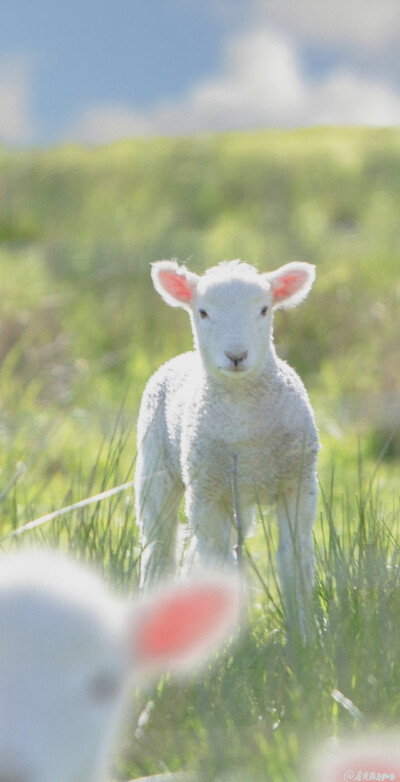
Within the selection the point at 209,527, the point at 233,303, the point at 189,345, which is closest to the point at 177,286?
the point at 233,303

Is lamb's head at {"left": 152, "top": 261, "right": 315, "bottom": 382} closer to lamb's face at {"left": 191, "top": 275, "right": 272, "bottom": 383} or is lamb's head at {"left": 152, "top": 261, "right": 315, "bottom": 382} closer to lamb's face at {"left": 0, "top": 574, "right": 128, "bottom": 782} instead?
lamb's face at {"left": 191, "top": 275, "right": 272, "bottom": 383}

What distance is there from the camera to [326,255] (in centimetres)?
1623

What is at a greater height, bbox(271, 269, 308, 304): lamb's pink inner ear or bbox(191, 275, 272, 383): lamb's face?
bbox(271, 269, 308, 304): lamb's pink inner ear

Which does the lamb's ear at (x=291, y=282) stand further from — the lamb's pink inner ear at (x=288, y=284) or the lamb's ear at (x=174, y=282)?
the lamb's ear at (x=174, y=282)

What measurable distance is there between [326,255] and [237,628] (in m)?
14.4

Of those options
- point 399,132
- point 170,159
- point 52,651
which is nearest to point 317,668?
point 52,651

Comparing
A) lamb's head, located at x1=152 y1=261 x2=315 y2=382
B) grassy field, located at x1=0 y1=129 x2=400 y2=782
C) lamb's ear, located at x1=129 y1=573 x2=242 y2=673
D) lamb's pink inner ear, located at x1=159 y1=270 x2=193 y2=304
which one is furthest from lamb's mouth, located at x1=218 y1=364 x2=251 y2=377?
lamb's ear, located at x1=129 y1=573 x2=242 y2=673

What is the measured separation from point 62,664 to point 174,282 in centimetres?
→ 228

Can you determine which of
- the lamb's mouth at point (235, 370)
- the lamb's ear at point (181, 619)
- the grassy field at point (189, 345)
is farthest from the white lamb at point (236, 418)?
the lamb's ear at point (181, 619)

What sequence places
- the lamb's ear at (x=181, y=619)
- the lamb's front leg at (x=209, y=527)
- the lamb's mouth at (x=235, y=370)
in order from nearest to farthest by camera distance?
the lamb's ear at (x=181, y=619), the lamb's mouth at (x=235, y=370), the lamb's front leg at (x=209, y=527)

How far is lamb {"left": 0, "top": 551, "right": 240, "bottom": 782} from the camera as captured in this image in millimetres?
1054

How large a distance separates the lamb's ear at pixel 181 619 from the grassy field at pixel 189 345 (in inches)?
22.0

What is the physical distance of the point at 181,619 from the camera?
117cm

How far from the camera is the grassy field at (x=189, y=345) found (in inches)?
78.4
